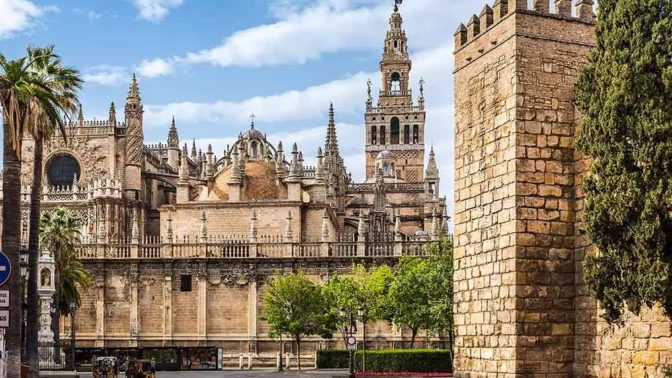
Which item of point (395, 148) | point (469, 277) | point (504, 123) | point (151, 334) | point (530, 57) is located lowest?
point (151, 334)

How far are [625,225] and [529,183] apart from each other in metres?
1.88

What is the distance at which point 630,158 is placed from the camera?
1310 centimetres

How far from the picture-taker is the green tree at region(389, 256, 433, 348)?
43.7 m

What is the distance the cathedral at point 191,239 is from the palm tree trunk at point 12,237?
26.6 metres

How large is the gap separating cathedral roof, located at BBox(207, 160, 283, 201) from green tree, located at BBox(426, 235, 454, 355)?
1776 cm

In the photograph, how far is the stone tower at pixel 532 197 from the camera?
47.7ft

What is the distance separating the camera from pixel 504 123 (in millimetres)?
15070

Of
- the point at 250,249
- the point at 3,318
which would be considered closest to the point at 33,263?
the point at 3,318

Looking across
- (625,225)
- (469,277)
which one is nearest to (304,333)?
(469,277)

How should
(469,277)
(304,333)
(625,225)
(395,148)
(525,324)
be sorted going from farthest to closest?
(395,148) < (304,333) < (469,277) < (525,324) < (625,225)

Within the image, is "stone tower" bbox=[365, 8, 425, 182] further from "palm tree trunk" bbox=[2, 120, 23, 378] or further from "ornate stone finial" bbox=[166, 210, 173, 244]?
"palm tree trunk" bbox=[2, 120, 23, 378]

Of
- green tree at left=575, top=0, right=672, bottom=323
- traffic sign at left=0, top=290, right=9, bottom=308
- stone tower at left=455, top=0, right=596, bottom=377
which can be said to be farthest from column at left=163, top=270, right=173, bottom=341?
green tree at left=575, top=0, right=672, bottom=323

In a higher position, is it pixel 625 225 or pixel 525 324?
pixel 625 225

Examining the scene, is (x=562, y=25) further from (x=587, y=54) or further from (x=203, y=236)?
(x=203, y=236)
